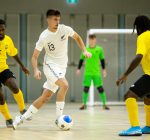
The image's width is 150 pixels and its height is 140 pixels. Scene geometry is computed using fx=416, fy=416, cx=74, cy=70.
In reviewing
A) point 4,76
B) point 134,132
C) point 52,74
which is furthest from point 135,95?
point 4,76

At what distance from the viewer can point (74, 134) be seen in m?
5.77

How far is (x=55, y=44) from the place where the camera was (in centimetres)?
641

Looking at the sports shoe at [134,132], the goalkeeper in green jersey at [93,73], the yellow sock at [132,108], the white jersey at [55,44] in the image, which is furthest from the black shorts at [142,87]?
the goalkeeper in green jersey at [93,73]

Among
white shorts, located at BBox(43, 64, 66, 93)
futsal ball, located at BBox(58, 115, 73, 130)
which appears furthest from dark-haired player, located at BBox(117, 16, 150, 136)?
white shorts, located at BBox(43, 64, 66, 93)

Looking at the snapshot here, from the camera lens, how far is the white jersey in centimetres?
638

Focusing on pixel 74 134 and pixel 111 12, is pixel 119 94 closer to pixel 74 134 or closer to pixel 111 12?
pixel 111 12

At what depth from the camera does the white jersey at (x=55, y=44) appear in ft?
20.9

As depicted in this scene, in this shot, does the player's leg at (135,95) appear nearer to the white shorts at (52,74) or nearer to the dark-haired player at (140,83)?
the dark-haired player at (140,83)

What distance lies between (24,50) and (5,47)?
946 cm

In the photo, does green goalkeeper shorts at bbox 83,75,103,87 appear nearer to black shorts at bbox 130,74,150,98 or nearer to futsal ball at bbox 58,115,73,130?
futsal ball at bbox 58,115,73,130

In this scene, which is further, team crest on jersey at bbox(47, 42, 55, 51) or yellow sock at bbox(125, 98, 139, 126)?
team crest on jersey at bbox(47, 42, 55, 51)

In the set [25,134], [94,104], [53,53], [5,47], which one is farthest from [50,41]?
[94,104]

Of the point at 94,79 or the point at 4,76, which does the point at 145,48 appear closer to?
the point at 4,76

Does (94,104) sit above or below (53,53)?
below
